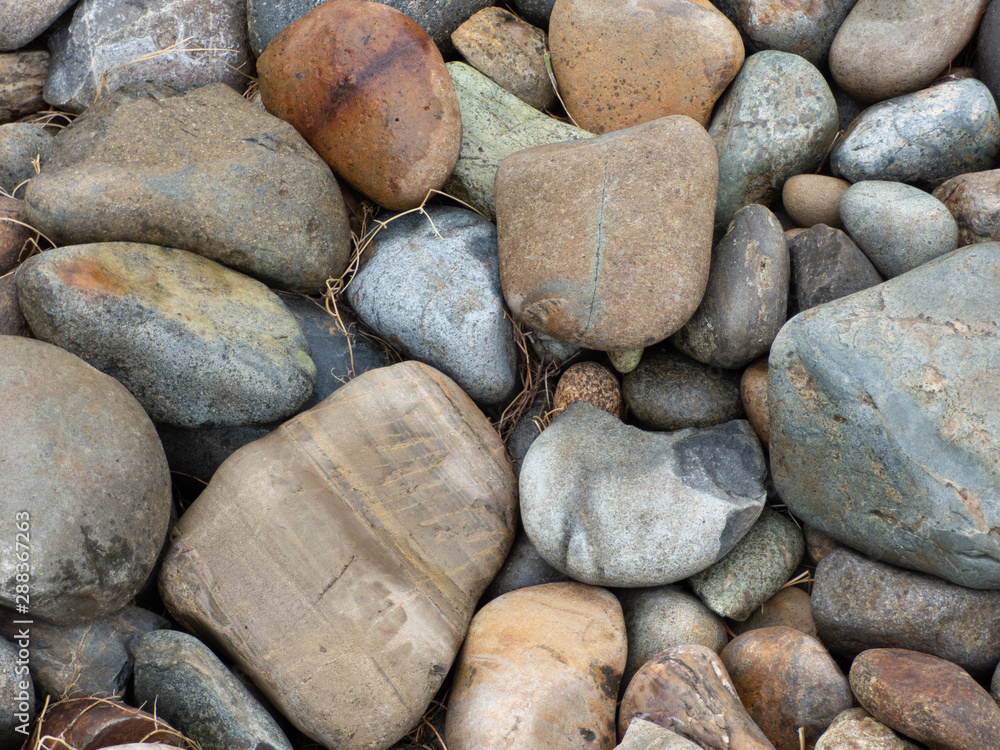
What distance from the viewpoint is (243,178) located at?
9.43 feet

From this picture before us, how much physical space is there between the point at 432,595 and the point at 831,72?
283 cm

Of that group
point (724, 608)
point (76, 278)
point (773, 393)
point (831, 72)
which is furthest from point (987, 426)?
point (76, 278)

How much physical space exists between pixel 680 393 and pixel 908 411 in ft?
2.80

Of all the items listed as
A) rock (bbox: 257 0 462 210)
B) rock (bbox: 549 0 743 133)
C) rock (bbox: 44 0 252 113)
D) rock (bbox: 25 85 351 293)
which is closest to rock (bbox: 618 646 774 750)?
rock (bbox: 25 85 351 293)

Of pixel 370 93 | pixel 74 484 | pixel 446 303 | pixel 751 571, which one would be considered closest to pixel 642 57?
pixel 370 93

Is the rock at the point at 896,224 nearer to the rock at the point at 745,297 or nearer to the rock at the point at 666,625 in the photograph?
the rock at the point at 745,297

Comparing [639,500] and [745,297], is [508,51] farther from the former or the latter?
[639,500]

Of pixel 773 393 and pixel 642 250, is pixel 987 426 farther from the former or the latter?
→ pixel 642 250

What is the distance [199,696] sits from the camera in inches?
90.7

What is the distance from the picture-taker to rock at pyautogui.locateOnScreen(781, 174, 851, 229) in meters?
3.08

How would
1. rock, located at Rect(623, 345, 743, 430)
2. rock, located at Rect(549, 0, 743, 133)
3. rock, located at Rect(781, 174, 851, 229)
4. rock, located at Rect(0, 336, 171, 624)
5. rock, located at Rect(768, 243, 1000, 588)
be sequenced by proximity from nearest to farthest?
1. rock, located at Rect(0, 336, 171, 624)
2. rock, located at Rect(768, 243, 1000, 588)
3. rock, located at Rect(623, 345, 743, 430)
4. rock, located at Rect(781, 174, 851, 229)
5. rock, located at Rect(549, 0, 743, 133)

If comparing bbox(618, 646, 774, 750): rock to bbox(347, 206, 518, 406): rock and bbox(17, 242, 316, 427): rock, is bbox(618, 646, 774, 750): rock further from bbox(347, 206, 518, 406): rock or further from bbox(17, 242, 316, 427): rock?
bbox(17, 242, 316, 427): rock

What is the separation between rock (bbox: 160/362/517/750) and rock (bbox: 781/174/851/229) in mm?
1638

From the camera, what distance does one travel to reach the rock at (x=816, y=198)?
10.1 ft
